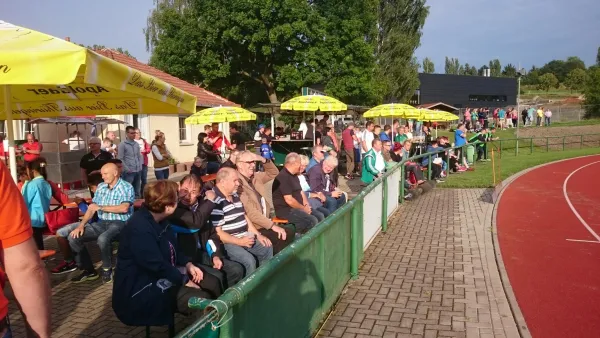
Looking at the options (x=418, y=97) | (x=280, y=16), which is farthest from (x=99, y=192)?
(x=418, y=97)

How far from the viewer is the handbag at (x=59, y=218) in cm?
643

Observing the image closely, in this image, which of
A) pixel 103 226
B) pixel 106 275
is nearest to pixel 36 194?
pixel 103 226

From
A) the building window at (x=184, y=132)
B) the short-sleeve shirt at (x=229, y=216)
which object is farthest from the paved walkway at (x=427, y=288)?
the building window at (x=184, y=132)

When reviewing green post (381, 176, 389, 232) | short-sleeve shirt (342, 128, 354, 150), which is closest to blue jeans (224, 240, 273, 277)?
green post (381, 176, 389, 232)

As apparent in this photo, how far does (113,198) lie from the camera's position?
6.14 m

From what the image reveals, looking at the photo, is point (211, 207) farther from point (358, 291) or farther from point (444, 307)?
point (444, 307)

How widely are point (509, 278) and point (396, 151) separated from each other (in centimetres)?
792

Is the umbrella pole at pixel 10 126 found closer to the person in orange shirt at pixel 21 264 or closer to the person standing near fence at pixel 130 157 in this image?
the person in orange shirt at pixel 21 264

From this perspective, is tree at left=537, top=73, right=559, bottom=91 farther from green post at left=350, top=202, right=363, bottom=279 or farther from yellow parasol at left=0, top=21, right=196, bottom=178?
yellow parasol at left=0, top=21, right=196, bottom=178

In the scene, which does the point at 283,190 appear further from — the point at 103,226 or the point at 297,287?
the point at 297,287

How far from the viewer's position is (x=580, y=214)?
37.6 ft

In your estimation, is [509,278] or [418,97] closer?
[509,278]

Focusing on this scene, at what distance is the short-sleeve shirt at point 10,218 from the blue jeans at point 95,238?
426 cm

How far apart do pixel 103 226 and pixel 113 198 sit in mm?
399
